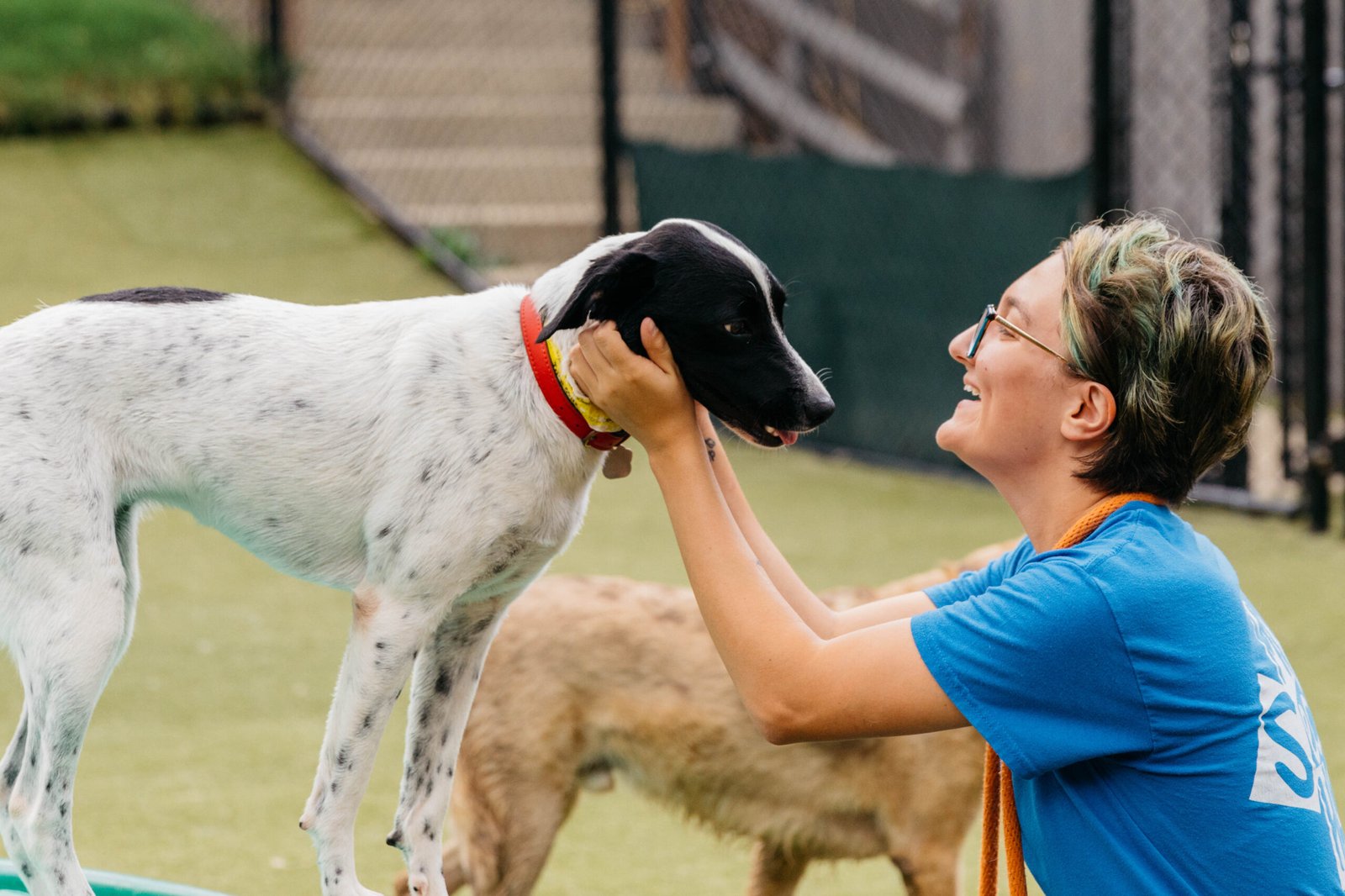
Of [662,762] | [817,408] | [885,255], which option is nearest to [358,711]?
[817,408]

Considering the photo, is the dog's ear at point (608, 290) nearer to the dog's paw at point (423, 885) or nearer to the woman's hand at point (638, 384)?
the woman's hand at point (638, 384)

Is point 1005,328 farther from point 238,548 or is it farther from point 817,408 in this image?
point 238,548

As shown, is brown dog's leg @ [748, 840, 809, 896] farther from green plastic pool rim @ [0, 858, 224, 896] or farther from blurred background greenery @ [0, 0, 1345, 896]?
green plastic pool rim @ [0, 858, 224, 896]

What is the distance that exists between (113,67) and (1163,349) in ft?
29.2

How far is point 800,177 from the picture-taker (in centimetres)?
A: 785

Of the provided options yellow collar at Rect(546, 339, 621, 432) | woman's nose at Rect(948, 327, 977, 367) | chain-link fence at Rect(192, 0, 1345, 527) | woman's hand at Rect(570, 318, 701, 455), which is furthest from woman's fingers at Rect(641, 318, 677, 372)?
chain-link fence at Rect(192, 0, 1345, 527)

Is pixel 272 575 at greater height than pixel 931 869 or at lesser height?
lesser

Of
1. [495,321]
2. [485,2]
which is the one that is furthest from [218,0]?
[495,321]

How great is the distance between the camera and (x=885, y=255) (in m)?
7.53

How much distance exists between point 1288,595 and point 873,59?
A: 5.29 meters

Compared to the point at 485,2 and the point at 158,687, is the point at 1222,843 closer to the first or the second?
the point at 158,687

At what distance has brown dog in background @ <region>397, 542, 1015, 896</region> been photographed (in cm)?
314

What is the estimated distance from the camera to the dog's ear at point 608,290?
1.86 meters

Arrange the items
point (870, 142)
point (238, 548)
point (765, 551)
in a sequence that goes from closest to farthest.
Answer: point (765, 551), point (238, 548), point (870, 142)
